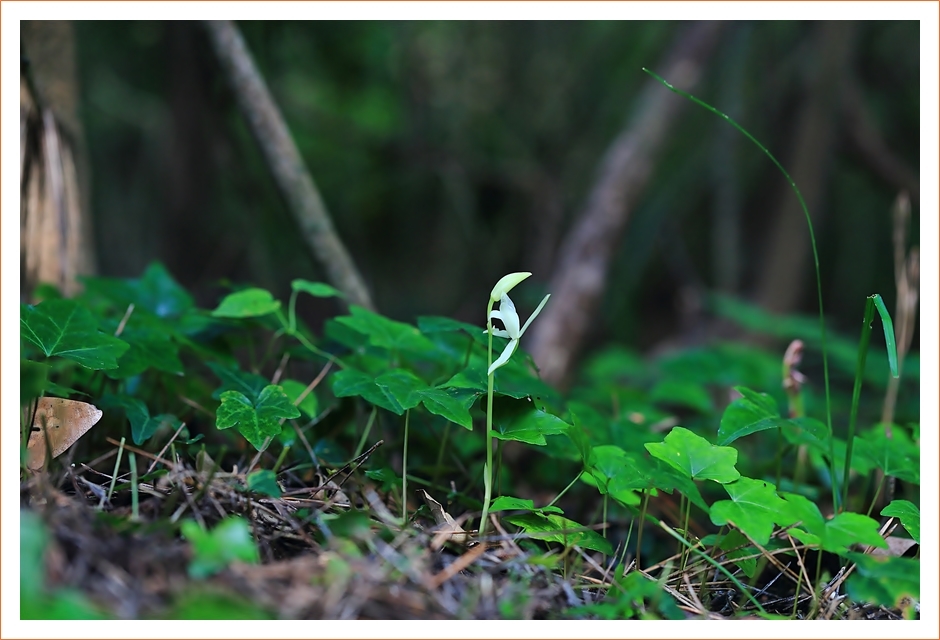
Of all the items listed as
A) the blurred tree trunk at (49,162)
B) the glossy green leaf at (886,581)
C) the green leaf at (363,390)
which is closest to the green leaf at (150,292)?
→ the blurred tree trunk at (49,162)

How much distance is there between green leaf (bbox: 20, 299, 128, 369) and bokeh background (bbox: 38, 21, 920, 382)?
6.38 feet

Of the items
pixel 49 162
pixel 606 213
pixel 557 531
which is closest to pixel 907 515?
pixel 557 531

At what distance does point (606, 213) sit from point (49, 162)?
2.30 m

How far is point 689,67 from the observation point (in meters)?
3.36

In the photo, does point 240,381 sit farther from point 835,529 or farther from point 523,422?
point 835,529

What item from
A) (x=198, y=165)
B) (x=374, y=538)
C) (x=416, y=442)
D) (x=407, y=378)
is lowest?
(x=416, y=442)

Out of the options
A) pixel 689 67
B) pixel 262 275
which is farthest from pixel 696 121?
pixel 262 275

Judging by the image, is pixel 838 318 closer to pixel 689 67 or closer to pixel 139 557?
pixel 689 67

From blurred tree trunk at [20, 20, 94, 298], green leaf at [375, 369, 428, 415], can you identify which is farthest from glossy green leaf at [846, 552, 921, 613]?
blurred tree trunk at [20, 20, 94, 298]

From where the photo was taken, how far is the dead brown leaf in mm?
1006

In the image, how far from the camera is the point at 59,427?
3.36 ft

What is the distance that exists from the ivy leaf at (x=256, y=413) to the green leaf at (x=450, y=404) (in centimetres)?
22

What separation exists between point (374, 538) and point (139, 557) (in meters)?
0.28

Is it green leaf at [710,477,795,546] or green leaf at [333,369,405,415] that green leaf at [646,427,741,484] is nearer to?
green leaf at [710,477,795,546]
